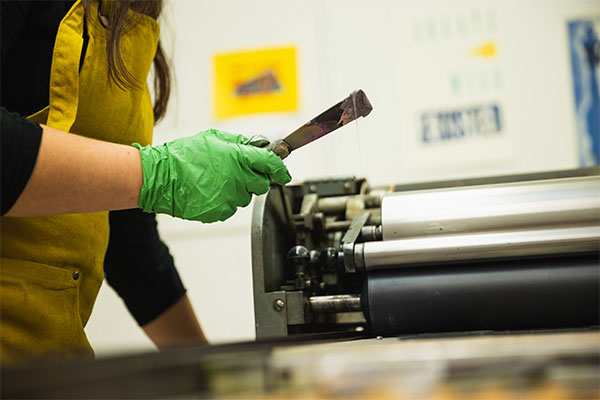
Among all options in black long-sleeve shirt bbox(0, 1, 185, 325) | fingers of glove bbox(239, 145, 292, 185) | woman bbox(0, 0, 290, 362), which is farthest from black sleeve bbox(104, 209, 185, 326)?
fingers of glove bbox(239, 145, 292, 185)

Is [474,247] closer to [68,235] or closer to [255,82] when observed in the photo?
[68,235]

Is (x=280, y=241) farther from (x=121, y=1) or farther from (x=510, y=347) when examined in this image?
(x=510, y=347)

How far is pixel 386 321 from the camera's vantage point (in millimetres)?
1024

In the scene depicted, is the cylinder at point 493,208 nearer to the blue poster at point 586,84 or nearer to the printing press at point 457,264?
the printing press at point 457,264

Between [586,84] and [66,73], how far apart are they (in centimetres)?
215

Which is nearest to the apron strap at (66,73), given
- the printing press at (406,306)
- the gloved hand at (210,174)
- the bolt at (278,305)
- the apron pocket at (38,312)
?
the gloved hand at (210,174)

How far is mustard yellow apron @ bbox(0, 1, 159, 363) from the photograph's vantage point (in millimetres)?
1075

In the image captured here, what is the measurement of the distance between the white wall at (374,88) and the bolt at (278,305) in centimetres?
149

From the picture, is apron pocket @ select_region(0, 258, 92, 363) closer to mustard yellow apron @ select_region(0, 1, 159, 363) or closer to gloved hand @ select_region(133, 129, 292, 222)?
mustard yellow apron @ select_region(0, 1, 159, 363)

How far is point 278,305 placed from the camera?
1087 millimetres

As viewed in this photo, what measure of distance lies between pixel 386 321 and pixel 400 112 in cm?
166

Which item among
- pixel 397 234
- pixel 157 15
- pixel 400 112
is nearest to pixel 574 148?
pixel 400 112

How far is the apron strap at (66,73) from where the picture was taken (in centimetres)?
107

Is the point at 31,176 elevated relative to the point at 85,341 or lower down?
elevated
